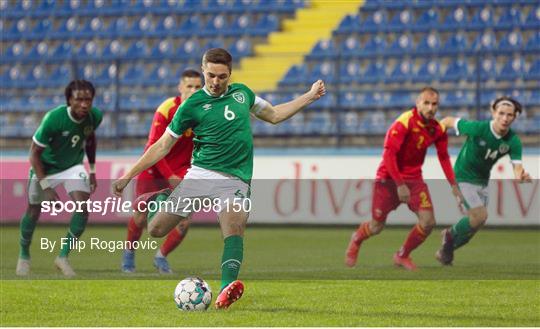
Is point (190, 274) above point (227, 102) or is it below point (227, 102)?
below

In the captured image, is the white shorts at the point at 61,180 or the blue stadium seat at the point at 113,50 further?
the blue stadium seat at the point at 113,50

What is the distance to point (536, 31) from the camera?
20.6 meters

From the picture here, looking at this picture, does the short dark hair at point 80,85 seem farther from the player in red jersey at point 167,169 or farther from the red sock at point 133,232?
the red sock at point 133,232

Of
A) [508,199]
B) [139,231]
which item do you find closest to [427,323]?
[139,231]

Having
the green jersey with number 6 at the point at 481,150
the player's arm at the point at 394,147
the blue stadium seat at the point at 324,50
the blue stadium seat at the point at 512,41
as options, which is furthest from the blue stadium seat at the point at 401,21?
the player's arm at the point at 394,147

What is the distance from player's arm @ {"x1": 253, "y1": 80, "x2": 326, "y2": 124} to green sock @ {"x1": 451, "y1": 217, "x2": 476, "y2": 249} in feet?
15.2

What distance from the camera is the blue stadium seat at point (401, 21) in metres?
21.6

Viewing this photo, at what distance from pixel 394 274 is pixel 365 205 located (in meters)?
7.11

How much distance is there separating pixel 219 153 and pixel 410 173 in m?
4.70

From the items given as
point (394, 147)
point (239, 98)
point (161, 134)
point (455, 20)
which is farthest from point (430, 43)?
point (239, 98)

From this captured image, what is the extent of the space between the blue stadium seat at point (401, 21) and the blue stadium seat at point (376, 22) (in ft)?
0.44

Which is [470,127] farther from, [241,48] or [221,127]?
[241,48]

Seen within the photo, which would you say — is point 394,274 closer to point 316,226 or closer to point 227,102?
point 227,102

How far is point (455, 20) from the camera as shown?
840 inches
